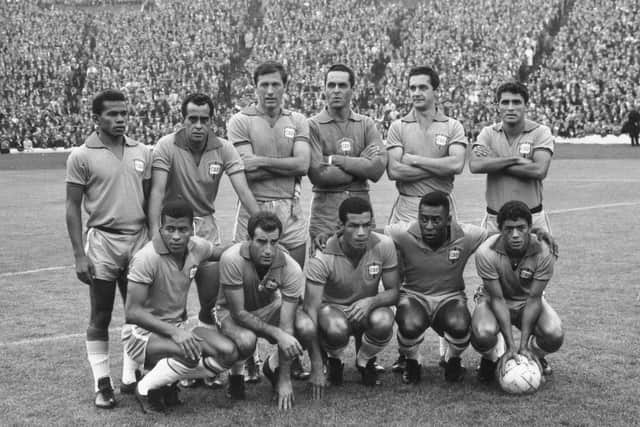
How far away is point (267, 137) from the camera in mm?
6180

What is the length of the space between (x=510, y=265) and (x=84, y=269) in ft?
10.2

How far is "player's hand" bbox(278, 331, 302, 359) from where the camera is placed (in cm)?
513

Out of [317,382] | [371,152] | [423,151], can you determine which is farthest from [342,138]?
[317,382]

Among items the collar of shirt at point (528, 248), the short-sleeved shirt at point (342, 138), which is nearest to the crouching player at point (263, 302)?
the short-sleeved shirt at point (342, 138)

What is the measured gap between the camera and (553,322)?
553 centimetres

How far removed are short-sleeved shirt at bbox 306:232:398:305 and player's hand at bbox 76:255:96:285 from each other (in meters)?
1.57

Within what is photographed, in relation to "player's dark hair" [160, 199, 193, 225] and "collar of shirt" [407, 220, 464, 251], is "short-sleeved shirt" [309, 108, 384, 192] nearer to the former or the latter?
"collar of shirt" [407, 220, 464, 251]

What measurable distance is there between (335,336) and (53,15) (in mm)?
51491

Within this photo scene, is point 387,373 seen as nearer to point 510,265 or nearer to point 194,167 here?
point 510,265

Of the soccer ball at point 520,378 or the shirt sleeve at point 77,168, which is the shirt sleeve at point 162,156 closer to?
the shirt sleeve at point 77,168

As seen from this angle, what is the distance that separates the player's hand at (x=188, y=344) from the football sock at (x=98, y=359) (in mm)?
636

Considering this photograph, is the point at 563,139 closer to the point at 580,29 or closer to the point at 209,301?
the point at 580,29

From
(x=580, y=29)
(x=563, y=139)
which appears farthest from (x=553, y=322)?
(x=580, y=29)

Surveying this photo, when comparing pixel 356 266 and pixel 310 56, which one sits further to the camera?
pixel 310 56
